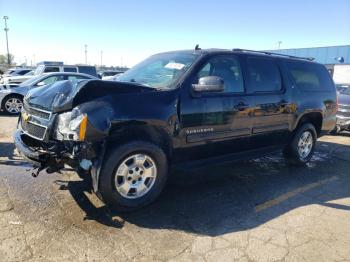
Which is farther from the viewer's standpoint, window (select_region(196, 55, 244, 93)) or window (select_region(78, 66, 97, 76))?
window (select_region(78, 66, 97, 76))

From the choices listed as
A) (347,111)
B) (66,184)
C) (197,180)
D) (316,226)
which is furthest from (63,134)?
(347,111)

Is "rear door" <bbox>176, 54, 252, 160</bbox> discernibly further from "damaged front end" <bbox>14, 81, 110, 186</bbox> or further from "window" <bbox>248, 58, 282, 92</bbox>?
"damaged front end" <bbox>14, 81, 110, 186</bbox>

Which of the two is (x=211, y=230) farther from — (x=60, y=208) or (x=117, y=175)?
(x=60, y=208)

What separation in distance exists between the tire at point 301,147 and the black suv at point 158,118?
0.40m

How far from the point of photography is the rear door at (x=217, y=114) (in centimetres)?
412

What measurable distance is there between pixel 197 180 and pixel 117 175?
174 centimetres

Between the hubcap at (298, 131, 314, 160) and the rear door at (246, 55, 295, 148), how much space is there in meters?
0.57

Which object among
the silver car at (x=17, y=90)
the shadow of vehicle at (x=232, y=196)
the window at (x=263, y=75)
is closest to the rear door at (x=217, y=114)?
the window at (x=263, y=75)

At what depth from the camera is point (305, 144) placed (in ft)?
20.6

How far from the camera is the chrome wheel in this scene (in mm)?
3688

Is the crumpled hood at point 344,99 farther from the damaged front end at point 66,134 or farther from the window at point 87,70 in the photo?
the window at point 87,70

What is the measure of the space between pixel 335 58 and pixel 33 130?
39228 millimetres

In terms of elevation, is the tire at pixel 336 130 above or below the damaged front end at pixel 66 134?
below

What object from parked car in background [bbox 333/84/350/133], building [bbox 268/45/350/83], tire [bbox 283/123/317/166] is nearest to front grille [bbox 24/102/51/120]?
tire [bbox 283/123/317/166]
